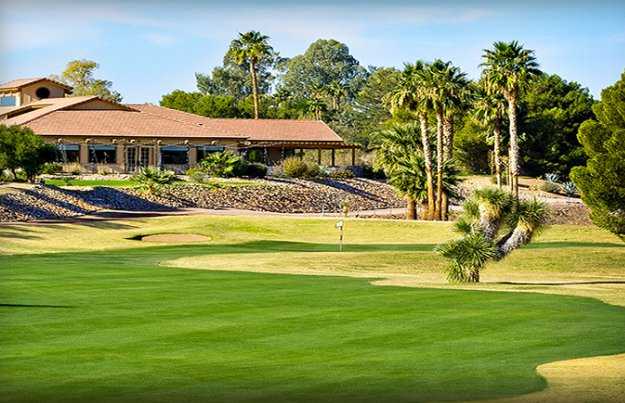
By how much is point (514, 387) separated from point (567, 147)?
3955 inches

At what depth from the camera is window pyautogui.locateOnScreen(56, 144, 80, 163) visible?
9675 centimetres

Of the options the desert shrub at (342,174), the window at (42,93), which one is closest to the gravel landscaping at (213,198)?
the desert shrub at (342,174)

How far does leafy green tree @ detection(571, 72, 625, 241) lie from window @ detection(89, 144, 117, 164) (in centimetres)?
5039

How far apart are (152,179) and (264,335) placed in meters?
62.0

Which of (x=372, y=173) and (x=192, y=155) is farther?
(x=372, y=173)

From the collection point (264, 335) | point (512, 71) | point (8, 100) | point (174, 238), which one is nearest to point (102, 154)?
point (8, 100)

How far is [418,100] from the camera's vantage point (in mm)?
83812

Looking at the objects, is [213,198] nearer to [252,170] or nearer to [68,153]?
[252,170]

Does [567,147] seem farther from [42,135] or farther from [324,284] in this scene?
[324,284]

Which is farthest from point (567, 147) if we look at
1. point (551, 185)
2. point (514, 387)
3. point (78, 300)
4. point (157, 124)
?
point (514, 387)

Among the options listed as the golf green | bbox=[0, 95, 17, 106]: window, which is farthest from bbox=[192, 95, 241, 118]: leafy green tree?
the golf green

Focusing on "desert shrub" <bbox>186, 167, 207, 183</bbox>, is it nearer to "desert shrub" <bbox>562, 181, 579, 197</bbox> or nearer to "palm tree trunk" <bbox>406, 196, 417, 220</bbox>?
"palm tree trunk" <bbox>406, 196, 417, 220</bbox>

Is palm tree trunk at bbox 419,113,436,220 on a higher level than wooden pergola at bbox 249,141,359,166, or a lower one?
lower

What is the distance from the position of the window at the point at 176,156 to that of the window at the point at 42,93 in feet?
71.5
